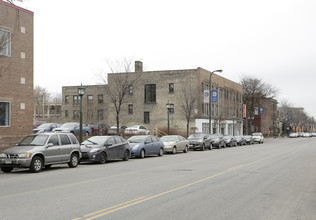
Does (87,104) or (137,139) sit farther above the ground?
(87,104)

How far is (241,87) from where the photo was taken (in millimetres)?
79125

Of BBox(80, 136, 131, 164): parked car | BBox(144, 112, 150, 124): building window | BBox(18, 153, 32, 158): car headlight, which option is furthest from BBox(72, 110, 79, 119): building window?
BBox(18, 153, 32, 158): car headlight

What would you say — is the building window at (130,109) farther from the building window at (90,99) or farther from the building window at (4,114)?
the building window at (4,114)

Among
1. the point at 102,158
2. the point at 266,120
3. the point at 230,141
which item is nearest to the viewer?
the point at 102,158

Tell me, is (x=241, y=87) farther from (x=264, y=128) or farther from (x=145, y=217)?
(x=145, y=217)

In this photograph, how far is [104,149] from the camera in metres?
19.6

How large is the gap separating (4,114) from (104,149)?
8.68 metres

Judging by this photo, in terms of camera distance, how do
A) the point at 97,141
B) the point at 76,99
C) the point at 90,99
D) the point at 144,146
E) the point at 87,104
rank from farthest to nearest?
the point at 76,99, the point at 90,99, the point at 87,104, the point at 144,146, the point at 97,141

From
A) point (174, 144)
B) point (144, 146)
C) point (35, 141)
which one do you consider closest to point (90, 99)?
point (174, 144)

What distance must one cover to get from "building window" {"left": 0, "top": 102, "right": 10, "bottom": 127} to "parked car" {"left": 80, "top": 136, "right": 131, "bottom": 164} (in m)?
6.93

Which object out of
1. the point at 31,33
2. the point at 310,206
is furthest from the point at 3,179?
the point at 31,33

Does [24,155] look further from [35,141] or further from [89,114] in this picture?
[89,114]

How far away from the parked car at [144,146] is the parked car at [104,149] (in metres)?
1.66

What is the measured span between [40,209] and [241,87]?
74757 millimetres
